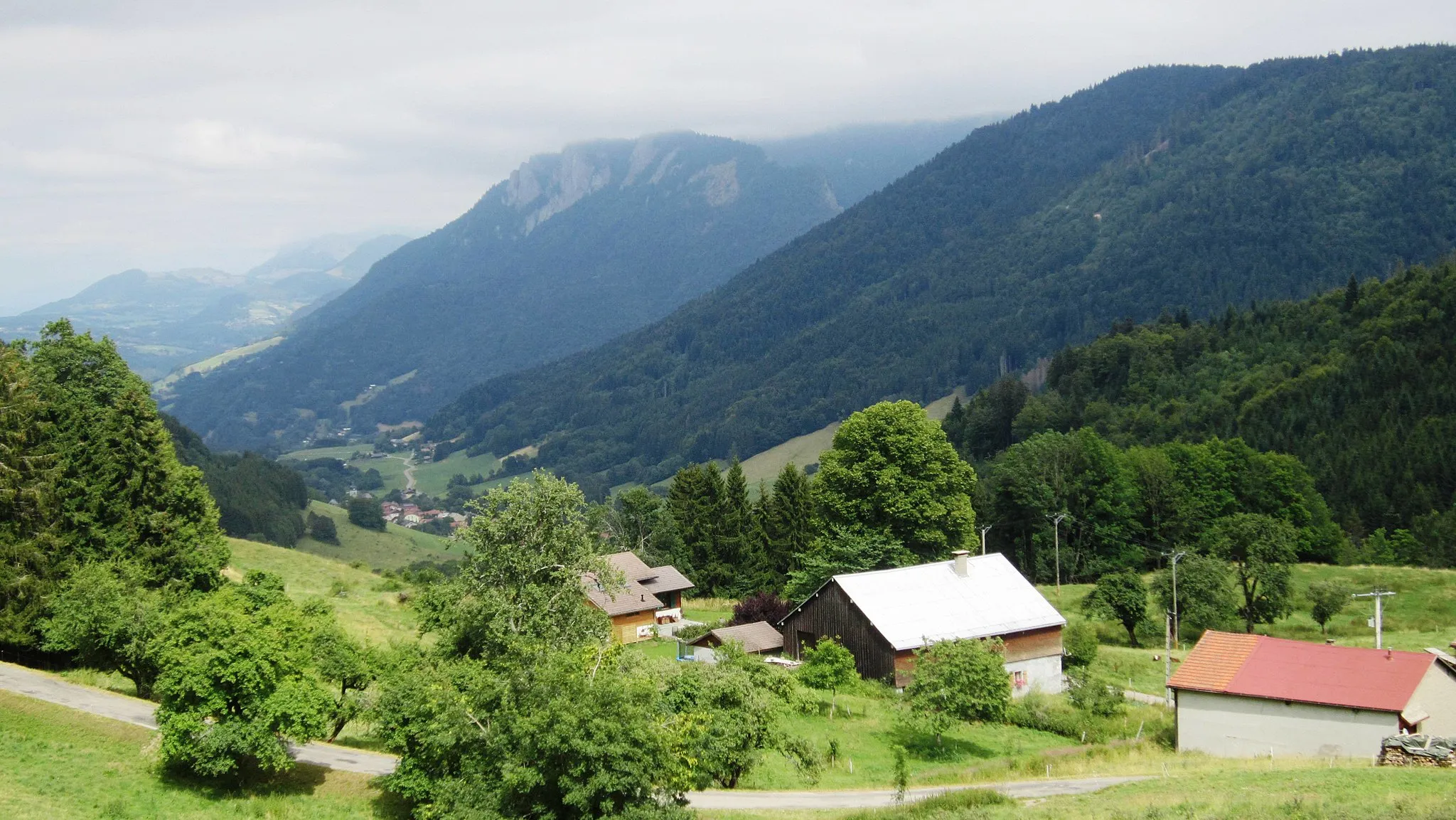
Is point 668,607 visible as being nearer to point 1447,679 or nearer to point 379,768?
point 379,768

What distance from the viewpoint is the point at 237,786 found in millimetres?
29531

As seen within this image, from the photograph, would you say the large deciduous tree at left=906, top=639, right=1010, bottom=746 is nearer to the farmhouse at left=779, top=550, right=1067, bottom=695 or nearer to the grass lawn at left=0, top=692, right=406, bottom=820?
the farmhouse at left=779, top=550, right=1067, bottom=695

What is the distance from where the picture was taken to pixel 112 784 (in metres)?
27.5

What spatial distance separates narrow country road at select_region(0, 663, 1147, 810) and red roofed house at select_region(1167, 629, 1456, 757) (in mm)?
5376

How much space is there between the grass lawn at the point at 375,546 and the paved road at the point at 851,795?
338 feet

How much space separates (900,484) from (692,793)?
32.3 m

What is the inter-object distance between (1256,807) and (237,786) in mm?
24808

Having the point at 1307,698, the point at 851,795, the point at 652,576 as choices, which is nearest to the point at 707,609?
the point at 652,576

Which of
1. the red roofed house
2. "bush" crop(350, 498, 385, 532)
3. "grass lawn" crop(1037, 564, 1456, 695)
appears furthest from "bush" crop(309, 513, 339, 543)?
the red roofed house

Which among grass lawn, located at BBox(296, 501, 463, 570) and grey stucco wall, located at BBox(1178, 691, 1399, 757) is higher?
grey stucco wall, located at BBox(1178, 691, 1399, 757)

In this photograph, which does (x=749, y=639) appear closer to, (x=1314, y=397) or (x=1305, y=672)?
(x=1305, y=672)

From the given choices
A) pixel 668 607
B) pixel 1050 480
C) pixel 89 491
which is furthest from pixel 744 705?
pixel 1050 480

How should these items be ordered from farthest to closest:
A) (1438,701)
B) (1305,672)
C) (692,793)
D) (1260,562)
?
(1260,562)
(1305,672)
(1438,701)
(692,793)

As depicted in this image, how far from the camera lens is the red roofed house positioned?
3366 centimetres
